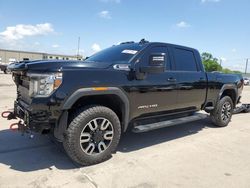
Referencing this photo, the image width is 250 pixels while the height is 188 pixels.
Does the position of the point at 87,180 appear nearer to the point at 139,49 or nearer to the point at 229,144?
the point at 139,49

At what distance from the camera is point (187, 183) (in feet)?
12.0

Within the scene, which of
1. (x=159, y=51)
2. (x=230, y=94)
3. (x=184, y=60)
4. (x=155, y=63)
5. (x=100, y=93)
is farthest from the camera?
(x=230, y=94)

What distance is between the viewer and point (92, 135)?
4133 millimetres

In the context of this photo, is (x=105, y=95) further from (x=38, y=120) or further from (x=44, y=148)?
(x=44, y=148)

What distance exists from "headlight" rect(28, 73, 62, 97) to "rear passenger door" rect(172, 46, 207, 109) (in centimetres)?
261

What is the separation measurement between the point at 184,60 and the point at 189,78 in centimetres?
43

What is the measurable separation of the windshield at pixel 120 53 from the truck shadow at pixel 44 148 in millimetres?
1641

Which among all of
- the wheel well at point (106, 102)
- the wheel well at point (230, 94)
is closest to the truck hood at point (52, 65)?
the wheel well at point (106, 102)

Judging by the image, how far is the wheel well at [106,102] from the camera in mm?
4113

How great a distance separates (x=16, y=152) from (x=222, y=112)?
16.4 feet

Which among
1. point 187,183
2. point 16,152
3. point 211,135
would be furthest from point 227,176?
point 16,152

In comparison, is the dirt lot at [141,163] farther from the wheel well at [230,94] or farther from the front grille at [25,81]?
the wheel well at [230,94]

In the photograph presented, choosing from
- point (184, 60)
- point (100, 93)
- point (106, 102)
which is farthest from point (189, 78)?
point (100, 93)

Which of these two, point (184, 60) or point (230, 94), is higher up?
point (184, 60)
